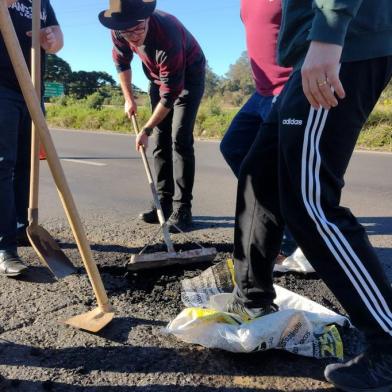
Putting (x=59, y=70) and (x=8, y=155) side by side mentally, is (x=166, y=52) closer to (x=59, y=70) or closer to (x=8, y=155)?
(x=8, y=155)

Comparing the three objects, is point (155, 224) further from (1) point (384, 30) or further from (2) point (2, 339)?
(1) point (384, 30)

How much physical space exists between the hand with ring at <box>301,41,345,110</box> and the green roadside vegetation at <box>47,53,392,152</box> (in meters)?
11.5

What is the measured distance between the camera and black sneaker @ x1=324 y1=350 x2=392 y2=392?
5.82 feet

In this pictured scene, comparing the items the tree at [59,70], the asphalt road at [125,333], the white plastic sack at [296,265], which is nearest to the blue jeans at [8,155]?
the asphalt road at [125,333]

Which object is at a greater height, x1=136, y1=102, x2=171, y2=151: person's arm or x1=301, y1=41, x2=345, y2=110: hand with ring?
x1=301, y1=41, x2=345, y2=110: hand with ring

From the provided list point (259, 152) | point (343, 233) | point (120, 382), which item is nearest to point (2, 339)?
point (120, 382)

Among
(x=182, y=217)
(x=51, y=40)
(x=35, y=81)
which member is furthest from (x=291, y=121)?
(x=182, y=217)

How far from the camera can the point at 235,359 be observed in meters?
2.05

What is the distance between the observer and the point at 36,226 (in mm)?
2604

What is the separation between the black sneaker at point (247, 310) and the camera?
7.11 ft

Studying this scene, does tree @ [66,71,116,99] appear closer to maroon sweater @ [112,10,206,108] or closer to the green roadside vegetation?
the green roadside vegetation

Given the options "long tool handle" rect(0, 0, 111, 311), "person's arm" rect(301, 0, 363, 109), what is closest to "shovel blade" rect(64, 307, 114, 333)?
"long tool handle" rect(0, 0, 111, 311)

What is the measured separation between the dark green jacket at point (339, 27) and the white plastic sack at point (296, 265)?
147 centimetres

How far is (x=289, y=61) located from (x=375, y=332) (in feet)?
3.54
